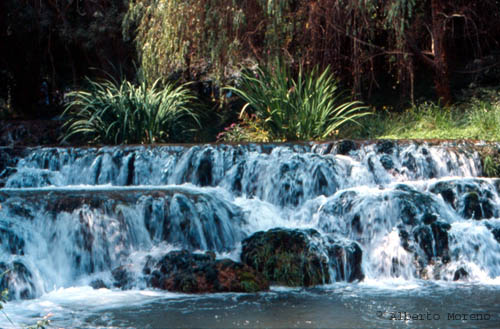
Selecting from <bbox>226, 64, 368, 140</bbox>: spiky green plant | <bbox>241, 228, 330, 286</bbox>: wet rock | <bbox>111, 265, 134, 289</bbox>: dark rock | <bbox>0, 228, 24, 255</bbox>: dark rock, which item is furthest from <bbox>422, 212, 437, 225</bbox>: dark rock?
<bbox>0, 228, 24, 255</bbox>: dark rock

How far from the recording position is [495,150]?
9.00 m

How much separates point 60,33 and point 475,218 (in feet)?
36.1

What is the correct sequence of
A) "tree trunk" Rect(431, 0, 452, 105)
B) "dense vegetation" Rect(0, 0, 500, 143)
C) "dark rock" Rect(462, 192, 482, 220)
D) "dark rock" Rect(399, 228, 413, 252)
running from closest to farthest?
"dark rock" Rect(399, 228, 413, 252) < "dark rock" Rect(462, 192, 482, 220) < "dense vegetation" Rect(0, 0, 500, 143) < "tree trunk" Rect(431, 0, 452, 105)

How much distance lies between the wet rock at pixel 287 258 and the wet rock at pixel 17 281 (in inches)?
83.7

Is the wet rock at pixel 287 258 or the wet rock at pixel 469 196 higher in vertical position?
the wet rock at pixel 469 196

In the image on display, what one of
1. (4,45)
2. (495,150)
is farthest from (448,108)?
(4,45)

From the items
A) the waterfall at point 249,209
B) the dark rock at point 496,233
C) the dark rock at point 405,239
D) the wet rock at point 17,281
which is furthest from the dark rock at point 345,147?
the wet rock at point 17,281

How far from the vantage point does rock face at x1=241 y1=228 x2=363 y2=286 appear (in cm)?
672

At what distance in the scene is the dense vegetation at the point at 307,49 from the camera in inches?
460

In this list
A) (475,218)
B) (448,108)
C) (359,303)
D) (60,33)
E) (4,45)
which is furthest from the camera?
(4,45)

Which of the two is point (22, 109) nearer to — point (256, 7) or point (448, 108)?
point (256, 7)

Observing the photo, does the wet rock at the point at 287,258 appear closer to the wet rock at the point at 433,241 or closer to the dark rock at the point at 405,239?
the dark rock at the point at 405,239

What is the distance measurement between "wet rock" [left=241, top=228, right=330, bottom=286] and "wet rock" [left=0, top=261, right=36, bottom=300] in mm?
2127

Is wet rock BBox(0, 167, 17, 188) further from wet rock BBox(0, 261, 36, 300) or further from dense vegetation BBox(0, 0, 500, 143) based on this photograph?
wet rock BBox(0, 261, 36, 300)
